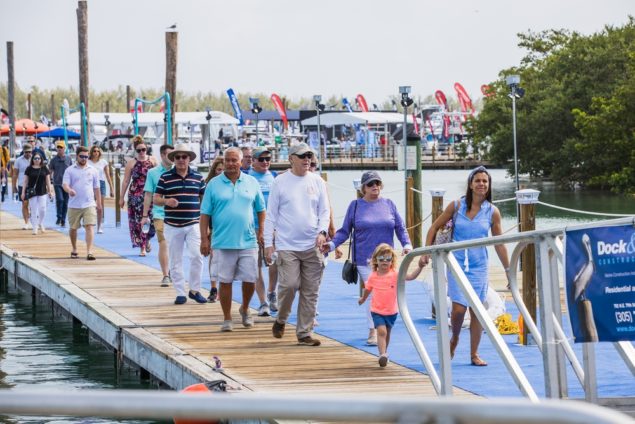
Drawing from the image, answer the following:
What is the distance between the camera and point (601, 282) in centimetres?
603

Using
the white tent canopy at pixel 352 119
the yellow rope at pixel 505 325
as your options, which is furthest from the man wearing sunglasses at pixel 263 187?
the white tent canopy at pixel 352 119

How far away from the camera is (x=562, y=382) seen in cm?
660

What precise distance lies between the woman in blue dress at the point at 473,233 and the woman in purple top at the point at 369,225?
35.5 inches

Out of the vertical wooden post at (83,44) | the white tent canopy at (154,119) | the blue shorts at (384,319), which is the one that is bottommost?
the blue shorts at (384,319)

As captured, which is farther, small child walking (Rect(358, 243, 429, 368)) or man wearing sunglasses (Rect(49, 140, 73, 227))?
man wearing sunglasses (Rect(49, 140, 73, 227))

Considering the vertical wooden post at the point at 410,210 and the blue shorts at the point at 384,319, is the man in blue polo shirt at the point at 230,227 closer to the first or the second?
the blue shorts at the point at 384,319

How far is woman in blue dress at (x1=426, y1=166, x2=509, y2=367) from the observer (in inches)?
374

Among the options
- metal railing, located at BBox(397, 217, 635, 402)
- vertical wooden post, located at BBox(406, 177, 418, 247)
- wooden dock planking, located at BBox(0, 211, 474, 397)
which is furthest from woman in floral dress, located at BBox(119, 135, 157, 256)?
metal railing, located at BBox(397, 217, 635, 402)

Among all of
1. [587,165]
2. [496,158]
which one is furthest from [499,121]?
[587,165]

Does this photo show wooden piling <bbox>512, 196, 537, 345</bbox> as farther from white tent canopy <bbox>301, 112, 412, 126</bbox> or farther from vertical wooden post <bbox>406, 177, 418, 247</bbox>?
white tent canopy <bbox>301, 112, 412, 126</bbox>

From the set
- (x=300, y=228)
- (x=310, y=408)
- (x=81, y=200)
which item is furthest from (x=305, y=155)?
(x=81, y=200)

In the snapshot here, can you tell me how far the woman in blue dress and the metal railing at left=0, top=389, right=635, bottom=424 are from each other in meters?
6.76

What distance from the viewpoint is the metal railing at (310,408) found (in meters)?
2.54

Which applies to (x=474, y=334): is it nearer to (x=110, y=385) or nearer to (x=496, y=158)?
(x=110, y=385)
